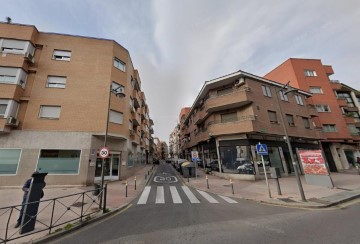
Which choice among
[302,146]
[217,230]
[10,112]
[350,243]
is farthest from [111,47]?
[302,146]

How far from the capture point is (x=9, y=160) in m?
13.4

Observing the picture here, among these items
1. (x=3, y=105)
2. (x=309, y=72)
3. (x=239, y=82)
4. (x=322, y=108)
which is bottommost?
(x=3, y=105)

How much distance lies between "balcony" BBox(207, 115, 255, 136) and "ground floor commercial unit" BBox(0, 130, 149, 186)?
12477 millimetres

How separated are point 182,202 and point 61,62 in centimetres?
1776

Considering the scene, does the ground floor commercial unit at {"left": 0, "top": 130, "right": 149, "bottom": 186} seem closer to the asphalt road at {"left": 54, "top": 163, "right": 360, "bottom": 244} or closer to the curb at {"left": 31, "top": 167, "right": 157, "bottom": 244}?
the curb at {"left": 31, "top": 167, "right": 157, "bottom": 244}

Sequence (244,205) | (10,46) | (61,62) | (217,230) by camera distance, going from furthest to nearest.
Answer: (61,62) < (10,46) < (244,205) < (217,230)

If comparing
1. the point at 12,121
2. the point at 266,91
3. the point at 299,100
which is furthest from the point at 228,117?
the point at 12,121

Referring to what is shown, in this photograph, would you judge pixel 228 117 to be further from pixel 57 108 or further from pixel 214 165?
pixel 57 108

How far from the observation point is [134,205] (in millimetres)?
8625

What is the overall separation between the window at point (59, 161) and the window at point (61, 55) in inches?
371

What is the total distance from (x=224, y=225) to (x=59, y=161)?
14.7m

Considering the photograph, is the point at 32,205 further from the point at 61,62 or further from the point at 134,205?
the point at 61,62

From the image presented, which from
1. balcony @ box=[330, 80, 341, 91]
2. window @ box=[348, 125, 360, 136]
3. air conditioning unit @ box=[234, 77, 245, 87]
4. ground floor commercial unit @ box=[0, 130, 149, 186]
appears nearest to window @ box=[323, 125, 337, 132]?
window @ box=[348, 125, 360, 136]

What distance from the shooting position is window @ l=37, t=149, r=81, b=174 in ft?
45.6
